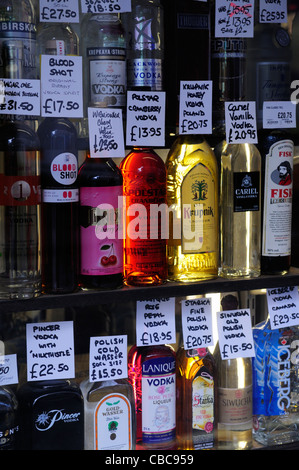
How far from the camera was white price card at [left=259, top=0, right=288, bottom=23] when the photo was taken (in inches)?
63.6

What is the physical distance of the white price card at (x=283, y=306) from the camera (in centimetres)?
167

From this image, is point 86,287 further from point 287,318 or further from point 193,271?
point 287,318

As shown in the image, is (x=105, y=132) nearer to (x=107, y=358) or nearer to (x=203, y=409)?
(x=107, y=358)

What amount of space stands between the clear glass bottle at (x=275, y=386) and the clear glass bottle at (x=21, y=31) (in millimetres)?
877

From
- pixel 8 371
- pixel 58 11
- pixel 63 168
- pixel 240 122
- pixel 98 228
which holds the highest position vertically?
pixel 58 11

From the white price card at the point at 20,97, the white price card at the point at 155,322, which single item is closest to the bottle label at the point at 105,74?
the white price card at the point at 20,97

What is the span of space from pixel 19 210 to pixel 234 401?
72 cm

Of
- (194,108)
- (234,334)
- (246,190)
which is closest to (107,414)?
(234,334)

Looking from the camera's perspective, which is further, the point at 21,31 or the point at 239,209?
the point at 239,209

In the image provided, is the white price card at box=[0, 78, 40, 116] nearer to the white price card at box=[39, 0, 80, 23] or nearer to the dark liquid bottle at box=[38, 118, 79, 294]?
the dark liquid bottle at box=[38, 118, 79, 294]

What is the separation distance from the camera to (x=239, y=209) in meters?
1.55

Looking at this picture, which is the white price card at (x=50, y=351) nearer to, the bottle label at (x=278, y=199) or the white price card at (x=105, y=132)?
the white price card at (x=105, y=132)
